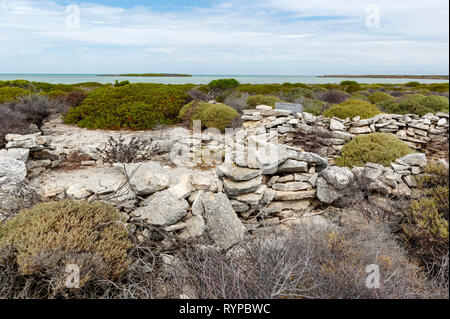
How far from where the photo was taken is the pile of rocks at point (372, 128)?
5.75 metres

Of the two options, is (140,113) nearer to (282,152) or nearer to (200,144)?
(200,144)

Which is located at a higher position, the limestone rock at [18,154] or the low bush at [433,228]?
the limestone rock at [18,154]

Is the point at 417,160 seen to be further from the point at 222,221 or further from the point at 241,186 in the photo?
the point at 222,221

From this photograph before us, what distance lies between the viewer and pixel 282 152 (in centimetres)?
397

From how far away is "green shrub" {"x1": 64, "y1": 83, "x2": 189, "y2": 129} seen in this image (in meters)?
8.45

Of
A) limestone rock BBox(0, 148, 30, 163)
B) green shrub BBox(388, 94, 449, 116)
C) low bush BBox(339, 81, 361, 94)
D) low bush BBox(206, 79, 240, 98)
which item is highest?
low bush BBox(339, 81, 361, 94)

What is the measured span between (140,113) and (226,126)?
9.61 feet

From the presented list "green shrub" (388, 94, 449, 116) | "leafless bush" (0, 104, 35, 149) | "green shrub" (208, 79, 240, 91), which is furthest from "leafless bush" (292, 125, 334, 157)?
"green shrub" (208, 79, 240, 91)

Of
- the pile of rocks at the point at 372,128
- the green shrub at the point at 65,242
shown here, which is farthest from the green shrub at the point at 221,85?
the green shrub at the point at 65,242

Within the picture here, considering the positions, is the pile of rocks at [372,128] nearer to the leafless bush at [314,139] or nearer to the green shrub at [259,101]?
the leafless bush at [314,139]

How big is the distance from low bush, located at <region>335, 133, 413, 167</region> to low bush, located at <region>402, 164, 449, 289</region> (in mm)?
1529

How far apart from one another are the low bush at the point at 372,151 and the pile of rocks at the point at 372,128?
0.58 m

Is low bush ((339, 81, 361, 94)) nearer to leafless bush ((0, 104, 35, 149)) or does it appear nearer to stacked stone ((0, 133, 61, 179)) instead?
leafless bush ((0, 104, 35, 149))

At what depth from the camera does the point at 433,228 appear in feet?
7.85
